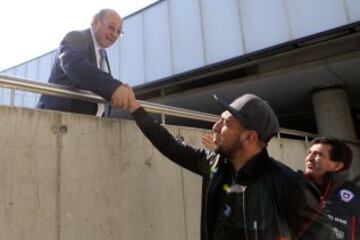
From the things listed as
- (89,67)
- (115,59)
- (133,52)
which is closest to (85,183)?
(89,67)

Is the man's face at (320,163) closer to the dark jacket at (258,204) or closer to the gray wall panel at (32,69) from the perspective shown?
the dark jacket at (258,204)

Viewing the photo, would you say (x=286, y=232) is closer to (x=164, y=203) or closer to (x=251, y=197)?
(x=251, y=197)

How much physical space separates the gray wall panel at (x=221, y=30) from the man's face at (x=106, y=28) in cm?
439

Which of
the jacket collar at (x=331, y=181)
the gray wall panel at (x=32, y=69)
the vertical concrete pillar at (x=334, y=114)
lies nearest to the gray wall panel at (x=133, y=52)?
the gray wall panel at (x=32, y=69)

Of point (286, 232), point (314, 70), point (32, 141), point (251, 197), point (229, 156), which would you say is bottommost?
point (286, 232)

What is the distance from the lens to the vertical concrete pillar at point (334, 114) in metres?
6.89

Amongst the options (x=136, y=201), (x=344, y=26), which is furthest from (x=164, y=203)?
(x=344, y=26)

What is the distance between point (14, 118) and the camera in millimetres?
1963

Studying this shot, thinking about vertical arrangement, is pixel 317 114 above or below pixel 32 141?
above

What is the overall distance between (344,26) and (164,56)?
A: 11.2 feet

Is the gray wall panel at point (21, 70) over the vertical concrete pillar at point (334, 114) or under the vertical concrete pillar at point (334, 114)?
over

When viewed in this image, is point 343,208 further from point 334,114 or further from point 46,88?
point 334,114

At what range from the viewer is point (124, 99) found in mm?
2182

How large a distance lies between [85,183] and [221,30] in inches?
207
